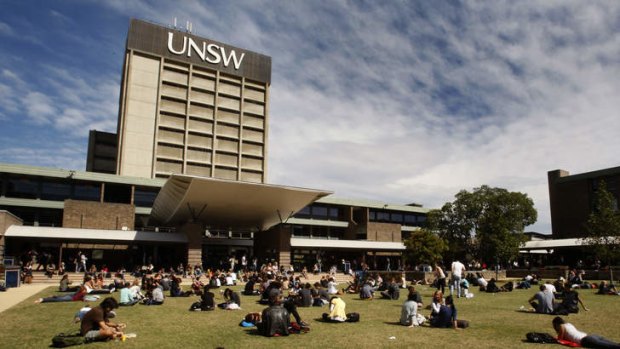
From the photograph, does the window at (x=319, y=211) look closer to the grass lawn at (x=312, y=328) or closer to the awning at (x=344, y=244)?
the awning at (x=344, y=244)

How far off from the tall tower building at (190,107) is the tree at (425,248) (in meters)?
→ 46.3

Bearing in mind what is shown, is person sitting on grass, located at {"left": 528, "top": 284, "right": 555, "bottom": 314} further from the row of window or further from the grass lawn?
the row of window

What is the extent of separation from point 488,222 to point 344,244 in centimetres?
1657

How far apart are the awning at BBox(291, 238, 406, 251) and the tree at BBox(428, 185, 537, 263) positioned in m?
10.1

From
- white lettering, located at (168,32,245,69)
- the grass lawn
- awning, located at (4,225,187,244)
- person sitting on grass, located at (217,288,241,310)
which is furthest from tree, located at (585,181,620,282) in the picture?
white lettering, located at (168,32,245,69)

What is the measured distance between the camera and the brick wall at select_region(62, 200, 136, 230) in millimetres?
46062

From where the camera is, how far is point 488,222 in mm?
44625

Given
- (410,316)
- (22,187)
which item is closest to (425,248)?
(410,316)

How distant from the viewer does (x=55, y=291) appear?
2397 cm

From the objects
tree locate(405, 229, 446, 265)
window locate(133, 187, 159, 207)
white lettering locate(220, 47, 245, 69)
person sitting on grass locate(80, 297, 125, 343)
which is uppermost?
white lettering locate(220, 47, 245, 69)

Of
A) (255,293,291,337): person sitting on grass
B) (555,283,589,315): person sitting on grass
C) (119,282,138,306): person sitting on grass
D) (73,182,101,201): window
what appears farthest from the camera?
(73,182,101,201): window

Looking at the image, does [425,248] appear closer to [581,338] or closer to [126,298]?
[126,298]

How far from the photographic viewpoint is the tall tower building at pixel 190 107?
77.5 meters

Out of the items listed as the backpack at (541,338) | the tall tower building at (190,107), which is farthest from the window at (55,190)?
the backpack at (541,338)
